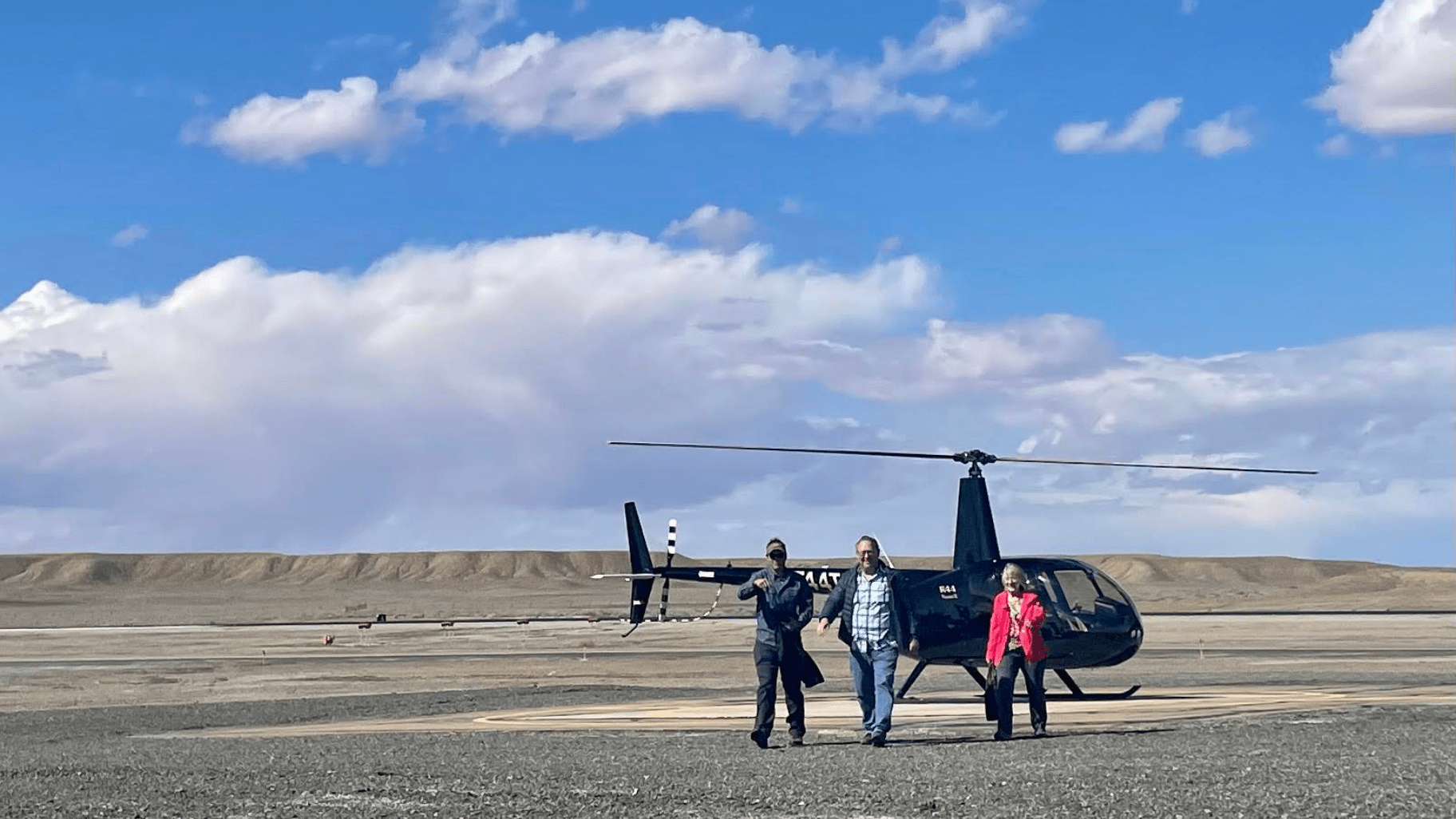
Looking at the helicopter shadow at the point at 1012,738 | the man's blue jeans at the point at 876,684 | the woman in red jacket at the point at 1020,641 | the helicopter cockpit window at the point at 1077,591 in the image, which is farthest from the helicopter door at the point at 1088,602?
the man's blue jeans at the point at 876,684

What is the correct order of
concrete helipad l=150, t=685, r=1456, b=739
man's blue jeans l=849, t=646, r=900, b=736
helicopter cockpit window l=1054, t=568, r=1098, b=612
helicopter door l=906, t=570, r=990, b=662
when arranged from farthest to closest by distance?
helicopter door l=906, t=570, r=990, b=662 < helicopter cockpit window l=1054, t=568, r=1098, b=612 < concrete helipad l=150, t=685, r=1456, b=739 < man's blue jeans l=849, t=646, r=900, b=736

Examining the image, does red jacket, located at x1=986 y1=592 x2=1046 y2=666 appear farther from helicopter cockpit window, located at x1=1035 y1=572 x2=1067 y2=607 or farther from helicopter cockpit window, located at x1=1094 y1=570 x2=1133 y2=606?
helicopter cockpit window, located at x1=1094 y1=570 x2=1133 y2=606

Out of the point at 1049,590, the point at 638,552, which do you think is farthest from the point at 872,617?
the point at 638,552

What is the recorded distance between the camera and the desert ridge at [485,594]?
3912 inches

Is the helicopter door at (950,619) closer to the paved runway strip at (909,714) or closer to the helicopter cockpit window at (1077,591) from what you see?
the paved runway strip at (909,714)

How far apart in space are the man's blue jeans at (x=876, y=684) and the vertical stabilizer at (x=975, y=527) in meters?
6.68

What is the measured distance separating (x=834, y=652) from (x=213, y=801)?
37223 millimetres

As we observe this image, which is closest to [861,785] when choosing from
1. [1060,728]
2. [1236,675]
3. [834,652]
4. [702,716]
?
[1060,728]

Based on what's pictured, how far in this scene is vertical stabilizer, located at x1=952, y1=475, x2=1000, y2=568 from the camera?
2408 cm

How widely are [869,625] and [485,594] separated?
141m

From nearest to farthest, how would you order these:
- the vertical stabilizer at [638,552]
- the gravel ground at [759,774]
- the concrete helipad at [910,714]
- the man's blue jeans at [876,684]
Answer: the gravel ground at [759,774], the man's blue jeans at [876,684], the concrete helipad at [910,714], the vertical stabilizer at [638,552]

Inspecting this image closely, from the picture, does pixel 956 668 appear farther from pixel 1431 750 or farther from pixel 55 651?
pixel 55 651

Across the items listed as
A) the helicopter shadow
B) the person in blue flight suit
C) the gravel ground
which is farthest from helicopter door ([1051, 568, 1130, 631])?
the person in blue flight suit

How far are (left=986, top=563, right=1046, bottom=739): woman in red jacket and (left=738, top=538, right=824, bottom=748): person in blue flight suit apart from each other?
6.64ft
